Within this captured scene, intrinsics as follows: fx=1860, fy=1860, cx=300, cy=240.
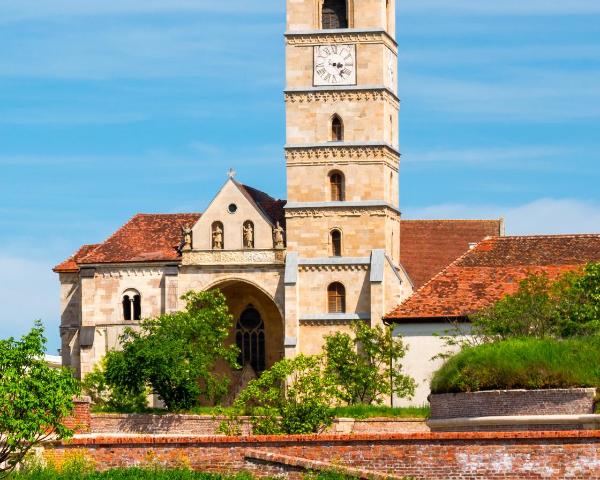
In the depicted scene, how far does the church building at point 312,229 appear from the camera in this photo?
79.5 meters

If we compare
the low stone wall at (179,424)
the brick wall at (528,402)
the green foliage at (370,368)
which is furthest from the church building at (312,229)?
the brick wall at (528,402)

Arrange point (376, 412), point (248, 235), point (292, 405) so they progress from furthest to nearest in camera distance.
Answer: point (248, 235)
point (376, 412)
point (292, 405)

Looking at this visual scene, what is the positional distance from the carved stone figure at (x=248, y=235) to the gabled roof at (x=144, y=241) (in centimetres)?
323

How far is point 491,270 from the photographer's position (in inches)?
2972

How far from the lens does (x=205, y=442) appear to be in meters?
39.1

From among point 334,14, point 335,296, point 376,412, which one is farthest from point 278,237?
point 376,412

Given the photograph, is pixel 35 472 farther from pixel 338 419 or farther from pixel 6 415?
pixel 338 419

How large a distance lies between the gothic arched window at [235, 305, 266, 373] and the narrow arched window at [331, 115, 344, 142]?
363 inches

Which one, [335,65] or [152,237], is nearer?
[335,65]

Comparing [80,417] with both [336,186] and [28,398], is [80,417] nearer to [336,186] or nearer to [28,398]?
[28,398]

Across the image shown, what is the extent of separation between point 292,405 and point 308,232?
24.5m

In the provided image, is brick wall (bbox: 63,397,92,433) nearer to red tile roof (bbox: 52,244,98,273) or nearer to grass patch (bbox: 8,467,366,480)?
grass patch (bbox: 8,467,366,480)

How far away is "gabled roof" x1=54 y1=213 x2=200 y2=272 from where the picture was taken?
3260 inches

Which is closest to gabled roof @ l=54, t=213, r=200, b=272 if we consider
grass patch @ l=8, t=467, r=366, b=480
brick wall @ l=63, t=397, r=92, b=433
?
brick wall @ l=63, t=397, r=92, b=433
